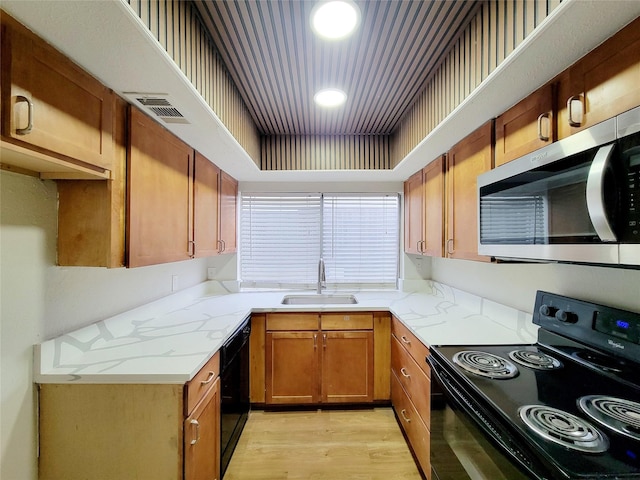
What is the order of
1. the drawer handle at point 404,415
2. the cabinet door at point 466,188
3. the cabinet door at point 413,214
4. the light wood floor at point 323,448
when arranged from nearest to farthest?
the cabinet door at point 466,188
the light wood floor at point 323,448
the drawer handle at point 404,415
the cabinet door at point 413,214

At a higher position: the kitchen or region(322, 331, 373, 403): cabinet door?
the kitchen

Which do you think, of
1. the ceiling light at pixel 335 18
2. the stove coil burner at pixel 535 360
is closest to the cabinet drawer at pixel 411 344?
the stove coil burner at pixel 535 360

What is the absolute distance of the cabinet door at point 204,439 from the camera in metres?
1.18

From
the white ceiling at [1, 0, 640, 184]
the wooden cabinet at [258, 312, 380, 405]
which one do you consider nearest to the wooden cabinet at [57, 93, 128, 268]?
the white ceiling at [1, 0, 640, 184]

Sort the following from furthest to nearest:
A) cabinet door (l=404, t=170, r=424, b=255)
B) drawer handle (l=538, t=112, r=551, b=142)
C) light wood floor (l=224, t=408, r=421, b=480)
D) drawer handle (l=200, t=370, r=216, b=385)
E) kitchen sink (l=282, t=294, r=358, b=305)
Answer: kitchen sink (l=282, t=294, r=358, b=305) → cabinet door (l=404, t=170, r=424, b=255) → light wood floor (l=224, t=408, r=421, b=480) → drawer handle (l=200, t=370, r=216, b=385) → drawer handle (l=538, t=112, r=551, b=142)

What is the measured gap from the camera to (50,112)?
89 centimetres

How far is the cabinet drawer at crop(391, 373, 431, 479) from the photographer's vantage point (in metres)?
1.57

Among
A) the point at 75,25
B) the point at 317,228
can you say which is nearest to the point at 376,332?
the point at 317,228

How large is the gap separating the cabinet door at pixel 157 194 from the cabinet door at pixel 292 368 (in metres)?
1.06

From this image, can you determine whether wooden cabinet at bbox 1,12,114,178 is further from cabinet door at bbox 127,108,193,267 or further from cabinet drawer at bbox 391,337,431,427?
cabinet drawer at bbox 391,337,431,427

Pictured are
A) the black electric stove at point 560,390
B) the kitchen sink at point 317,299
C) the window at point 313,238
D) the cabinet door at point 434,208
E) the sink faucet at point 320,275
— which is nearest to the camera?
the black electric stove at point 560,390

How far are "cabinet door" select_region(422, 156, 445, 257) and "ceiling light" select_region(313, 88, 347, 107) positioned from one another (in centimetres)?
85

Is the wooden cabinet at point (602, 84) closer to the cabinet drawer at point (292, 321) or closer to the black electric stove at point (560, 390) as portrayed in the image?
the black electric stove at point (560, 390)

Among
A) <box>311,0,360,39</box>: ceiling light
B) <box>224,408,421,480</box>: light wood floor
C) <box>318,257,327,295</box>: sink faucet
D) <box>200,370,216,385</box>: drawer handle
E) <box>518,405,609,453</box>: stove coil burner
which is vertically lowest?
<box>224,408,421,480</box>: light wood floor
